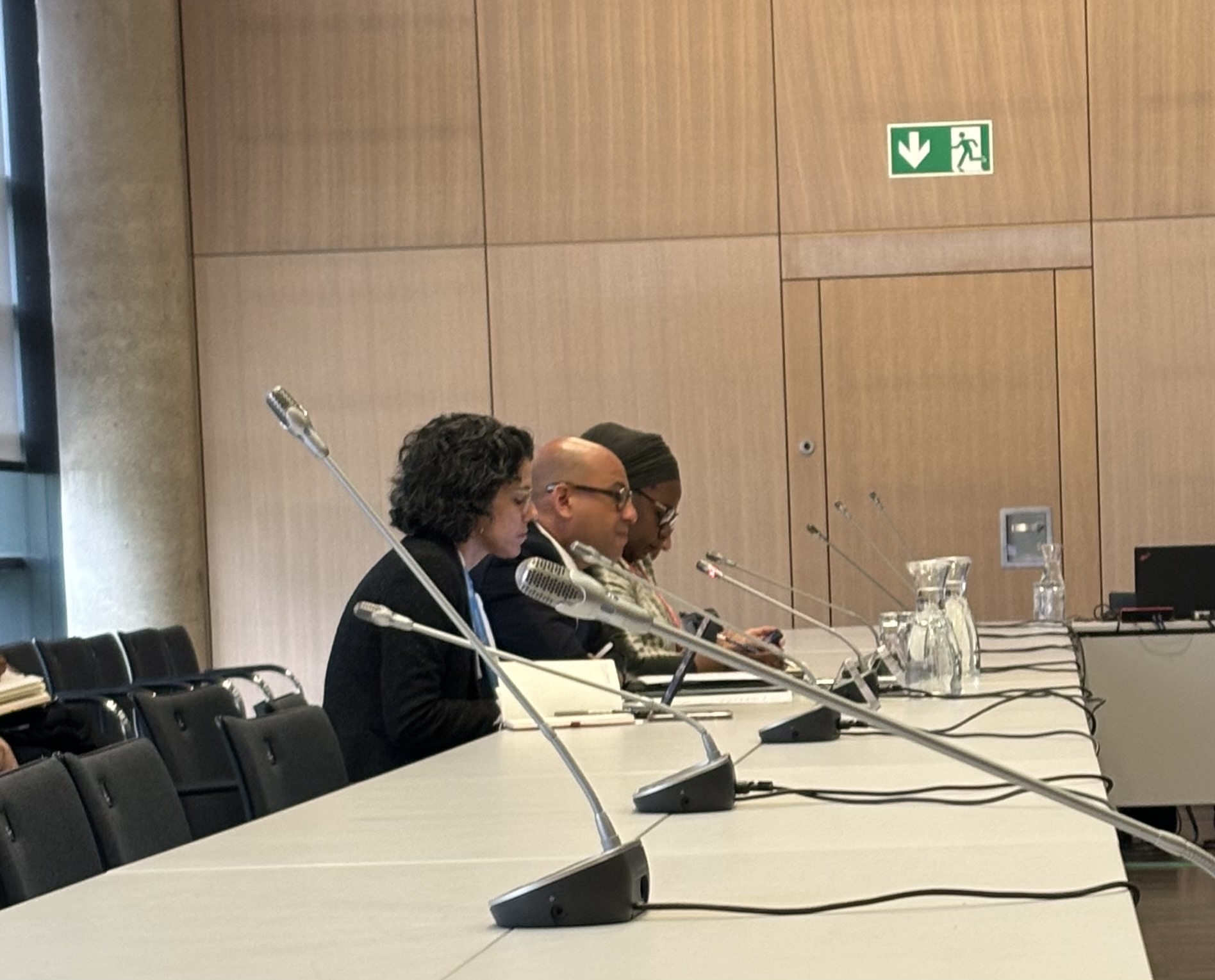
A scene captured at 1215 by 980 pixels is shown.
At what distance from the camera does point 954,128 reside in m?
7.55

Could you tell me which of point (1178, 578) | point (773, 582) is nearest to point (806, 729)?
point (773, 582)

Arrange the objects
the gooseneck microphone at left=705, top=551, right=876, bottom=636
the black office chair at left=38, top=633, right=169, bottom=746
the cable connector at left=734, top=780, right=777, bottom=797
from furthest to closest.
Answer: the black office chair at left=38, top=633, right=169, bottom=746 < the gooseneck microphone at left=705, top=551, right=876, bottom=636 < the cable connector at left=734, top=780, right=777, bottom=797

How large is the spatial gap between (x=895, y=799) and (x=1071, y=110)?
5.90 meters

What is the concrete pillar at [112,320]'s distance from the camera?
741 centimetres

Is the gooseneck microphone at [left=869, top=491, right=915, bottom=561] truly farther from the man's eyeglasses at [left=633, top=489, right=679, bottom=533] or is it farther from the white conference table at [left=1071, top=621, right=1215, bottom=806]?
the white conference table at [left=1071, top=621, right=1215, bottom=806]

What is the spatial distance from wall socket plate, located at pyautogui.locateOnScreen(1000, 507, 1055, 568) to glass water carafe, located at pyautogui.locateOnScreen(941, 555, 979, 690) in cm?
364

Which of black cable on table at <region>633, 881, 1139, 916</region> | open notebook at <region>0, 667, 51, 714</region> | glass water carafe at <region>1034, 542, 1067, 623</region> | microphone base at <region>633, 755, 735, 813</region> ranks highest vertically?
black cable on table at <region>633, 881, 1139, 916</region>

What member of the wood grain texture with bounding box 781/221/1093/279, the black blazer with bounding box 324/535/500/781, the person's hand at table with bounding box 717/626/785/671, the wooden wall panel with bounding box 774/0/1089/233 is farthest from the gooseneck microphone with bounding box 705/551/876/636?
the wooden wall panel with bounding box 774/0/1089/233

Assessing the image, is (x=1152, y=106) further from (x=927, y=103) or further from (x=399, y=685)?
(x=399, y=685)

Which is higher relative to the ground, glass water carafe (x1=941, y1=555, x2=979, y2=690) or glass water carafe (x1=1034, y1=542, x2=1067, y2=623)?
glass water carafe (x1=941, y1=555, x2=979, y2=690)

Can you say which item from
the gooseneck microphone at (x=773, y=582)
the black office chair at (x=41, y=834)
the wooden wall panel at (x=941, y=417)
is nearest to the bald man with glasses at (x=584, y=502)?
the gooseneck microphone at (x=773, y=582)

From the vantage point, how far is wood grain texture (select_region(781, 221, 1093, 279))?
7523 mm

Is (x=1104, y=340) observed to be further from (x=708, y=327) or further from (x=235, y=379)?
(x=235, y=379)

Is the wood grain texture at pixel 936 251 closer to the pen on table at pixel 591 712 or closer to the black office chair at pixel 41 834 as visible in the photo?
the pen on table at pixel 591 712
